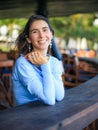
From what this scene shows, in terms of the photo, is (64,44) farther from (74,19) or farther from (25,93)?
(25,93)

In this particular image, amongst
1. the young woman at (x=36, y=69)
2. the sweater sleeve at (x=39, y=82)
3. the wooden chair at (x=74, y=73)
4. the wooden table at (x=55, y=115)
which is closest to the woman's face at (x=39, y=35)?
the young woman at (x=36, y=69)

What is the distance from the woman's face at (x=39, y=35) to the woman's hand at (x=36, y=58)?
0.08 m

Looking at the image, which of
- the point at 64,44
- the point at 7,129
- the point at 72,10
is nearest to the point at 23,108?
the point at 7,129

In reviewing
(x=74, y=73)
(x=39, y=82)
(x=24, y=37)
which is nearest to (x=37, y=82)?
(x=39, y=82)

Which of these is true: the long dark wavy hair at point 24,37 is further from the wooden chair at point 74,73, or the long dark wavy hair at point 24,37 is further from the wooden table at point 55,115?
the wooden chair at point 74,73

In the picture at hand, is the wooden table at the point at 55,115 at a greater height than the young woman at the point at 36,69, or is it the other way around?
the young woman at the point at 36,69

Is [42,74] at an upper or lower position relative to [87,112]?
upper

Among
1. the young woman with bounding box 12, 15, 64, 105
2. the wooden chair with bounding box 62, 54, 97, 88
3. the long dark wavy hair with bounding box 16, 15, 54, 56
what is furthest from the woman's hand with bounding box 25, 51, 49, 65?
the wooden chair with bounding box 62, 54, 97, 88

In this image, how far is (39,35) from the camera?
204cm

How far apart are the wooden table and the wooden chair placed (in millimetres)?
2934

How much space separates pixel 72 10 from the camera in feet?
19.8

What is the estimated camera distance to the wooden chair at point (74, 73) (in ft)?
17.7

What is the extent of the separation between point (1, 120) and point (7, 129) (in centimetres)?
14

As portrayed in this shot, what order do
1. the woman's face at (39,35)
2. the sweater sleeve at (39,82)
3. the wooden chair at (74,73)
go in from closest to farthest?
the sweater sleeve at (39,82), the woman's face at (39,35), the wooden chair at (74,73)
